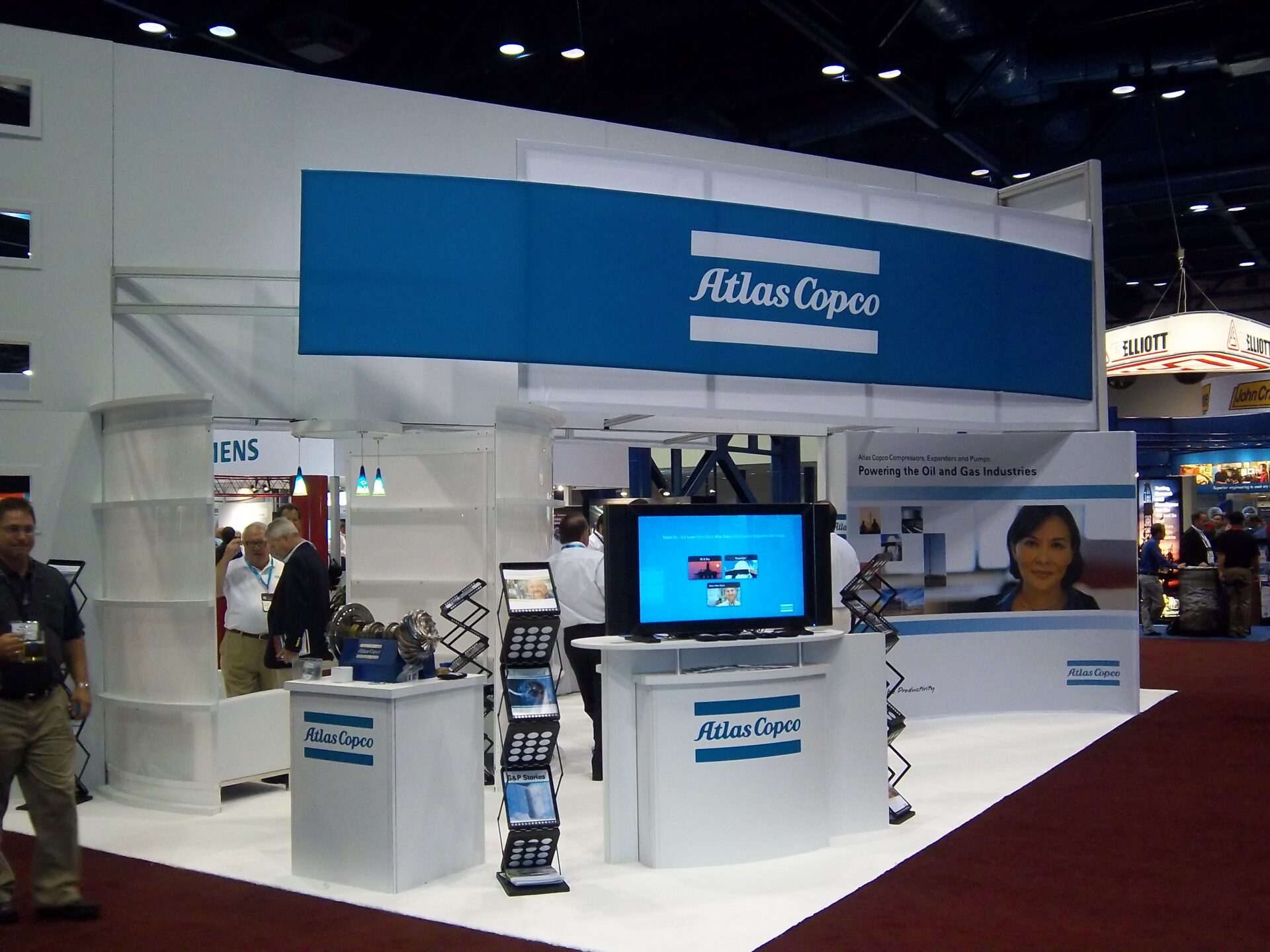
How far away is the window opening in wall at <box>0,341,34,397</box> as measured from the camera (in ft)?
20.6

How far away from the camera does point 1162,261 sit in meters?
18.4

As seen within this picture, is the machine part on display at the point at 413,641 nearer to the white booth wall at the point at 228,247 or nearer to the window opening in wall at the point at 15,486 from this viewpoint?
the white booth wall at the point at 228,247

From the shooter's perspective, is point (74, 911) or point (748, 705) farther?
point (748, 705)

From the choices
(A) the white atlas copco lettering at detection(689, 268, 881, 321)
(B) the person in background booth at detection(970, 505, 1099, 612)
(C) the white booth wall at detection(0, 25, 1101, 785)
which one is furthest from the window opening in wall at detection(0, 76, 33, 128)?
(B) the person in background booth at detection(970, 505, 1099, 612)

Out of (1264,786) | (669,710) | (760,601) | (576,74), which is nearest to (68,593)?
(669,710)

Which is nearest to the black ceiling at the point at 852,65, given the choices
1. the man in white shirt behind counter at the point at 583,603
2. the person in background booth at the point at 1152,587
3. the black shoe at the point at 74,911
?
the person in background booth at the point at 1152,587

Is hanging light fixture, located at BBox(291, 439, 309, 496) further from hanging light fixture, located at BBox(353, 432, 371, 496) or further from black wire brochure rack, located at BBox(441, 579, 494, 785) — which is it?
black wire brochure rack, located at BBox(441, 579, 494, 785)

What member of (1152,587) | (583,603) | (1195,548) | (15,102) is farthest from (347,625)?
(1152,587)

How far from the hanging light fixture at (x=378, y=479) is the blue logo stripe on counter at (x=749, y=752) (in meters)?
3.15

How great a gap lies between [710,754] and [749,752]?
177 mm

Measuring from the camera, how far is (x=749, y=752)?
4867 mm

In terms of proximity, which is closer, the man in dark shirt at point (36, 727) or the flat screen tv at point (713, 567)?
the man in dark shirt at point (36, 727)

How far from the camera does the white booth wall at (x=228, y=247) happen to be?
20.8ft

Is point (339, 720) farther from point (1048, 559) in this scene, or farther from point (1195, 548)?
point (1195, 548)
